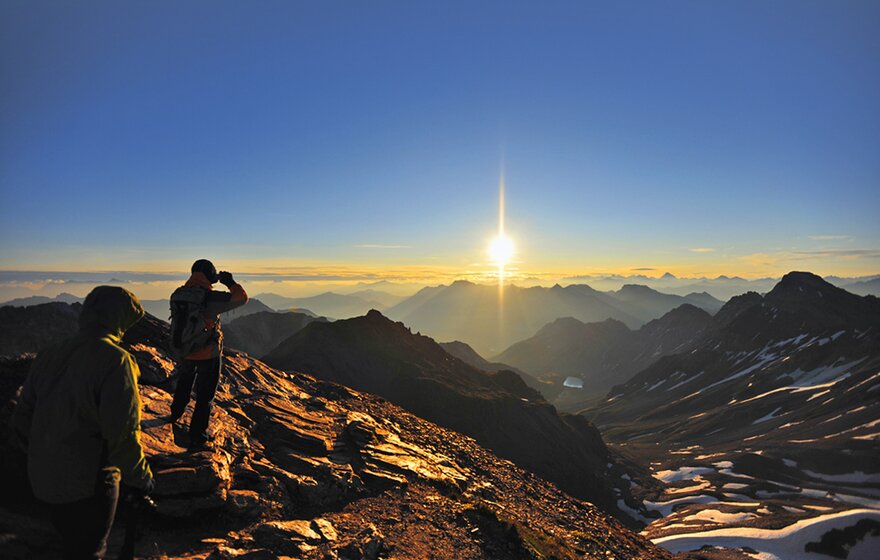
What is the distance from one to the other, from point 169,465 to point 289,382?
1509cm

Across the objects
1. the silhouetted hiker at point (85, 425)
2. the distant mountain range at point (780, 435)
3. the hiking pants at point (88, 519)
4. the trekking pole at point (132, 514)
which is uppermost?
the silhouetted hiker at point (85, 425)

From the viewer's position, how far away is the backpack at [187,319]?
9.77 meters

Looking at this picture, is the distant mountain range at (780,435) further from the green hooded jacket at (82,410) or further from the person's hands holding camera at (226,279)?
the green hooded jacket at (82,410)

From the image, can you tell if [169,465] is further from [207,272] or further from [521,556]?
[521,556]

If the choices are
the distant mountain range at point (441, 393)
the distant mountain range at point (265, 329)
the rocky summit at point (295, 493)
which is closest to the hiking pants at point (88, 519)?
the rocky summit at point (295, 493)

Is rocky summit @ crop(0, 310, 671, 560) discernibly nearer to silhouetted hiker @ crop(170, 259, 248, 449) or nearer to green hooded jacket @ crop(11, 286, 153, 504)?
silhouetted hiker @ crop(170, 259, 248, 449)

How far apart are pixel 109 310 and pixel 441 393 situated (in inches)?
3086

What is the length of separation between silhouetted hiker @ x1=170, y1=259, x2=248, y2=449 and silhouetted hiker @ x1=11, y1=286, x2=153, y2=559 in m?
4.41

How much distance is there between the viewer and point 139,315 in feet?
18.5

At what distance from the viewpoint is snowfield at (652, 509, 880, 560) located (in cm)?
6812

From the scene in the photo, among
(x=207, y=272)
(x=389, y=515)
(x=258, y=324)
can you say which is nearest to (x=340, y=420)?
(x=389, y=515)

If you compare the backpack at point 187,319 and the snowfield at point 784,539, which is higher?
the backpack at point 187,319

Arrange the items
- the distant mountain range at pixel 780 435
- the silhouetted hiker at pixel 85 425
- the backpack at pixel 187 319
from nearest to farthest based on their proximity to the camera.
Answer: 1. the silhouetted hiker at pixel 85 425
2. the backpack at pixel 187 319
3. the distant mountain range at pixel 780 435

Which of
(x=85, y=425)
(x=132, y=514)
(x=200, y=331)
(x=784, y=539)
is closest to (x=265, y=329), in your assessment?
(x=784, y=539)
